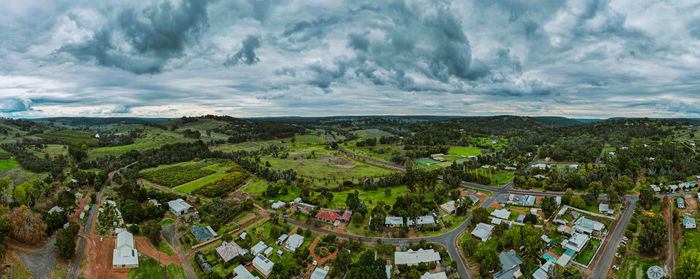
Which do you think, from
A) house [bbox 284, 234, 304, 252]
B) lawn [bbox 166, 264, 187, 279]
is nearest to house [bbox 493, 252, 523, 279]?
house [bbox 284, 234, 304, 252]

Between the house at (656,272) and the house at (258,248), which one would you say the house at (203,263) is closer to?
the house at (258,248)

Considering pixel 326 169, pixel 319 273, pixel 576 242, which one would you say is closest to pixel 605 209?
pixel 576 242

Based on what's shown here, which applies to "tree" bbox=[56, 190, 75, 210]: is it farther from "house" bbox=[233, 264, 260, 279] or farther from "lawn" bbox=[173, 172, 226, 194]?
"house" bbox=[233, 264, 260, 279]

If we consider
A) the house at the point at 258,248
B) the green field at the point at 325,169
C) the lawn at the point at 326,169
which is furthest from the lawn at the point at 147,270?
the green field at the point at 325,169

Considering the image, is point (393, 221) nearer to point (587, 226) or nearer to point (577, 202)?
point (587, 226)

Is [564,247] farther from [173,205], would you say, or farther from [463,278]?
[173,205]
